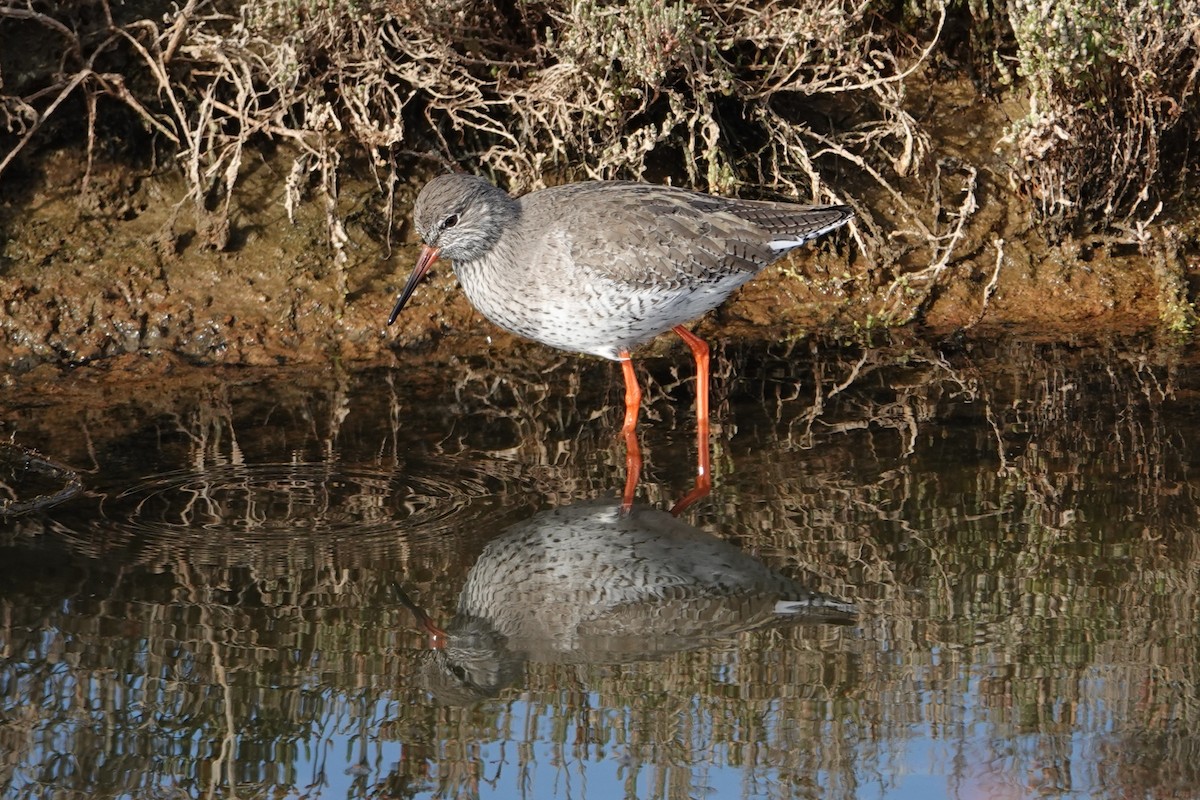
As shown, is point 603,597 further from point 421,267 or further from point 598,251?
point 421,267

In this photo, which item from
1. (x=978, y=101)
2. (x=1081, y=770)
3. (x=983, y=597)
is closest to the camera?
(x=1081, y=770)

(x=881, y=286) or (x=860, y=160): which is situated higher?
(x=860, y=160)

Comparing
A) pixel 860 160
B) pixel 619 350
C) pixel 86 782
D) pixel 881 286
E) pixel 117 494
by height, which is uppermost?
pixel 860 160

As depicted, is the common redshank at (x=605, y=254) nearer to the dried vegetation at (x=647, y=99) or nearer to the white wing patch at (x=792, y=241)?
the white wing patch at (x=792, y=241)

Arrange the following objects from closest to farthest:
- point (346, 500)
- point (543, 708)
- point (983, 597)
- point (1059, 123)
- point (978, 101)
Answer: point (543, 708) → point (983, 597) → point (346, 500) → point (1059, 123) → point (978, 101)

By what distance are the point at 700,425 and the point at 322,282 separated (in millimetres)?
2679

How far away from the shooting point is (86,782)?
428 cm

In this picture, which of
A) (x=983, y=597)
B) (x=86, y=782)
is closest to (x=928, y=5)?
(x=983, y=597)

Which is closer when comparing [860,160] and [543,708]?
[543,708]

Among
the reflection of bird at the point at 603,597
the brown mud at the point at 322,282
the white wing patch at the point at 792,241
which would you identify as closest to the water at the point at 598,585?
the reflection of bird at the point at 603,597

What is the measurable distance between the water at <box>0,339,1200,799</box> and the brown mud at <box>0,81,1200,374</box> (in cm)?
38

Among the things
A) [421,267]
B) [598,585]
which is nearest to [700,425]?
[421,267]

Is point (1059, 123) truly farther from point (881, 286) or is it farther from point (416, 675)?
point (416, 675)

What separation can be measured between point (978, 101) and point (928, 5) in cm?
76
